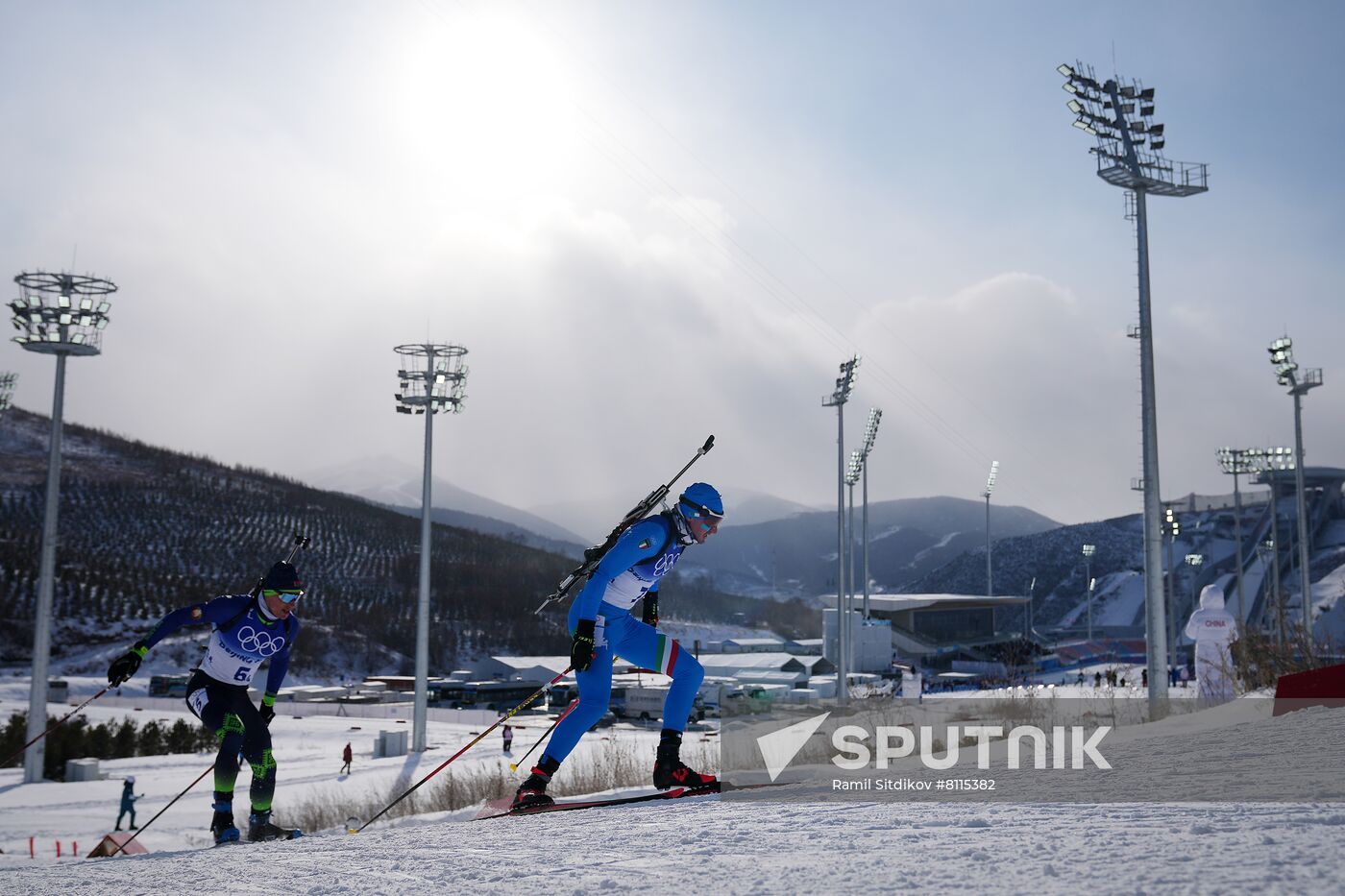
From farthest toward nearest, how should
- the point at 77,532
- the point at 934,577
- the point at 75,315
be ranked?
the point at 934,577 → the point at 77,532 → the point at 75,315

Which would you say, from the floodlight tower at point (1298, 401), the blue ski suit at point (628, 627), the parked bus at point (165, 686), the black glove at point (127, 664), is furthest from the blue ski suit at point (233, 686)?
the parked bus at point (165, 686)

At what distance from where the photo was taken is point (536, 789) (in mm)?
6660

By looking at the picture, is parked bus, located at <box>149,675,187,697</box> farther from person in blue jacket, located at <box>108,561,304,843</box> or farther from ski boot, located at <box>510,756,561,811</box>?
ski boot, located at <box>510,756,561,811</box>

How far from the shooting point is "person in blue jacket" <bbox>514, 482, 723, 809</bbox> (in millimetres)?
6594

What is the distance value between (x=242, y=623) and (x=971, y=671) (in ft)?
218

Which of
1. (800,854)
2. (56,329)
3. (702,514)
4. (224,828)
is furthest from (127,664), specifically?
(56,329)

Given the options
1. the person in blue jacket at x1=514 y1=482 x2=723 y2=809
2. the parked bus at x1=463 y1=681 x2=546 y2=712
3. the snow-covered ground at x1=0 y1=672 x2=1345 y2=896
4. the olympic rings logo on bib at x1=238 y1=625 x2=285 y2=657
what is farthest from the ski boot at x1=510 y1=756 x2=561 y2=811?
the parked bus at x1=463 y1=681 x2=546 y2=712

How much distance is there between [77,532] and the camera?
92.2 meters

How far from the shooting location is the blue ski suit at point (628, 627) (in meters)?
6.61

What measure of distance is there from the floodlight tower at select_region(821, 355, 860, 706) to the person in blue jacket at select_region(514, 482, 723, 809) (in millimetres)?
20721

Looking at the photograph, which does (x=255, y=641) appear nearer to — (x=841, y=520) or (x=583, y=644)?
(x=583, y=644)

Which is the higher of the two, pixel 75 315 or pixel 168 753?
pixel 75 315

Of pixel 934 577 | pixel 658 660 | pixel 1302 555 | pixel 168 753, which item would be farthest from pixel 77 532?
pixel 934 577

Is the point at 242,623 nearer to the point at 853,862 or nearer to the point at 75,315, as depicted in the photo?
the point at 853,862
